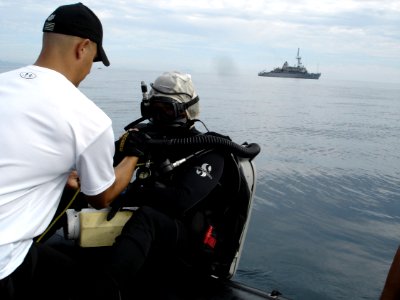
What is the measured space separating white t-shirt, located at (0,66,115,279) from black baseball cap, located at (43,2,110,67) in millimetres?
201

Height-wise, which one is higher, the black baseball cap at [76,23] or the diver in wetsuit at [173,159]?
the black baseball cap at [76,23]

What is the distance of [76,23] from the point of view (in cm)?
163

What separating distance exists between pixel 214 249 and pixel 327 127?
14784 millimetres

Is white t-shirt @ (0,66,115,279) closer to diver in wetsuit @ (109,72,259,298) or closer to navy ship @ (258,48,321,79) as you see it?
diver in wetsuit @ (109,72,259,298)

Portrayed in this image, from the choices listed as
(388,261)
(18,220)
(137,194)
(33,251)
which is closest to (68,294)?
(33,251)

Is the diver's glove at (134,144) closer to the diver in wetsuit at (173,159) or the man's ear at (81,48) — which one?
the diver in wetsuit at (173,159)

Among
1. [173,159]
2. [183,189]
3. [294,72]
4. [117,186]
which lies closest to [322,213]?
[173,159]

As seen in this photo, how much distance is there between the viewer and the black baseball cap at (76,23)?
5.32 ft

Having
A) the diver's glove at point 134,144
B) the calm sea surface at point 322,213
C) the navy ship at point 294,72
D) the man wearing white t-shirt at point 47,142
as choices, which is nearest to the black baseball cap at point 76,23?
the man wearing white t-shirt at point 47,142

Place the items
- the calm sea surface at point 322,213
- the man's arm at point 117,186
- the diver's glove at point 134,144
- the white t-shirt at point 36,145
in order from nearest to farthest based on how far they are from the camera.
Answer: the white t-shirt at point 36,145, the man's arm at point 117,186, the diver's glove at point 134,144, the calm sea surface at point 322,213

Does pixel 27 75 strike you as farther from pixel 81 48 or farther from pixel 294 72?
pixel 294 72

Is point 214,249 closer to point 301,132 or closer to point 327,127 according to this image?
point 301,132

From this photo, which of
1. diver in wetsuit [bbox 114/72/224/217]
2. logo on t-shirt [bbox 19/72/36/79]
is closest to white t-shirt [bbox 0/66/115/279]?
logo on t-shirt [bbox 19/72/36/79]

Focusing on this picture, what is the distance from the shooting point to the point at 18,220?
1428 millimetres
